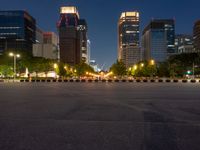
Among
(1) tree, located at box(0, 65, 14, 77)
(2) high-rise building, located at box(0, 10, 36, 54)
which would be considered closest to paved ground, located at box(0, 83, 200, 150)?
(1) tree, located at box(0, 65, 14, 77)

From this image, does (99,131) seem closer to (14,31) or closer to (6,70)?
(6,70)

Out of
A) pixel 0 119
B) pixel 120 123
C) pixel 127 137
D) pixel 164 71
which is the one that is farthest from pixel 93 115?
pixel 164 71

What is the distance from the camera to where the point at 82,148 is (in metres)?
5.79

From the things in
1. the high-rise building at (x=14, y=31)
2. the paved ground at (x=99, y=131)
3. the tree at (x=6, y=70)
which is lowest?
the paved ground at (x=99, y=131)

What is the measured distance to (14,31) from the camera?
591 feet

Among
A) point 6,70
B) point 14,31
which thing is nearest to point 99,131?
point 6,70

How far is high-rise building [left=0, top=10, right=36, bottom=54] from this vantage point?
178m

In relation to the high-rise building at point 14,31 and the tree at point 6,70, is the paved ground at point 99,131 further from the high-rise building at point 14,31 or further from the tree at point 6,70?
the high-rise building at point 14,31

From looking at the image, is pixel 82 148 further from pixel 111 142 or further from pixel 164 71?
pixel 164 71

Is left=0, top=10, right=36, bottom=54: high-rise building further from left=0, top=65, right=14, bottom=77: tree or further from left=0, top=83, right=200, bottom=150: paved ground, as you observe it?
left=0, top=83, right=200, bottom=150: paved ground

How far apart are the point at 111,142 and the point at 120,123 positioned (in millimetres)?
2427

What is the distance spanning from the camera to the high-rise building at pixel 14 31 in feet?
584

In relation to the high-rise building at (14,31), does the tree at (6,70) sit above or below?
below

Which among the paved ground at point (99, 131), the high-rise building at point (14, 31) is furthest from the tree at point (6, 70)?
the high-rise building at point (14, 31)
